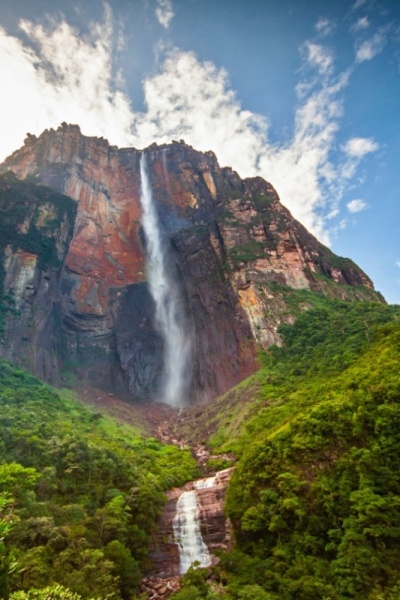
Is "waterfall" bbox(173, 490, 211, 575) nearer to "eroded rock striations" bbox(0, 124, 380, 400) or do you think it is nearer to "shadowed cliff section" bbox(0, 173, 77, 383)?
"eroded rock striations" bbox(0, 124, 380, 400)

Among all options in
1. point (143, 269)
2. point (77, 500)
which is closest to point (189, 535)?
point (77, 500)

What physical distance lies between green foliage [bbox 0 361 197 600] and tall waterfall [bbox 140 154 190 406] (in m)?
22.9

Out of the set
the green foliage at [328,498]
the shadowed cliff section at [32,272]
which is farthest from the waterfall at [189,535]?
the shadowed cliff section at [32,272]

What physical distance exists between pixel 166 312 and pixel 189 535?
4304cm

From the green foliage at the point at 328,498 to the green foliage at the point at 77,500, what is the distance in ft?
15.3

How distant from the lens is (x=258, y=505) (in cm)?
1828

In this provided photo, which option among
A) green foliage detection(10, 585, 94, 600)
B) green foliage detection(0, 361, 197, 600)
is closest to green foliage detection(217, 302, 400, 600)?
green foliage detection(0, 361, 197, 600)

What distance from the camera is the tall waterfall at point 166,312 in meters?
55.2

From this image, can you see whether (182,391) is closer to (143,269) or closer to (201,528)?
(143,269)

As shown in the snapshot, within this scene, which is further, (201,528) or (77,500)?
(201,528)

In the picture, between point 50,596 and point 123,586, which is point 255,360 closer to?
point 123,586

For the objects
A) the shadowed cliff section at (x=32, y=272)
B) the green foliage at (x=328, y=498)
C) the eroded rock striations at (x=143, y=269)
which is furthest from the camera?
the eroded rock striations at (x=143, y=269)

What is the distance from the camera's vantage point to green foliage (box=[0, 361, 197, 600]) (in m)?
12.8

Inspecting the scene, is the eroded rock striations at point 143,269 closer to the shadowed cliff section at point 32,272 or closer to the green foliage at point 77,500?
the shadowed cliff section at point 32,272
